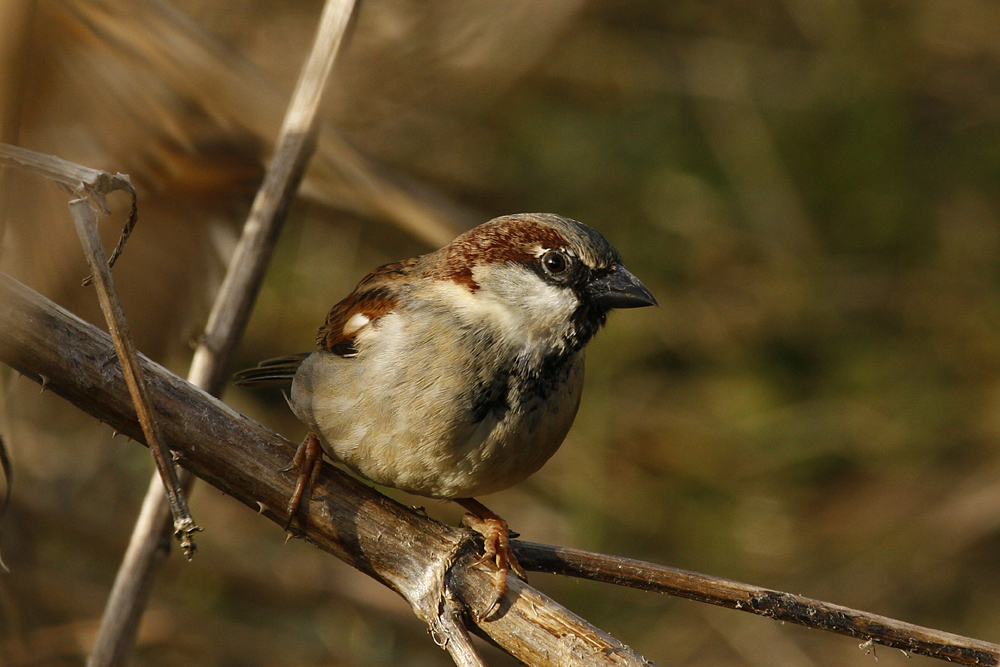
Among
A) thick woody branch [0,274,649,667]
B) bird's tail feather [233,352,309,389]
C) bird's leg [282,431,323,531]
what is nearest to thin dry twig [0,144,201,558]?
thick woody branch [0,274,649,667]

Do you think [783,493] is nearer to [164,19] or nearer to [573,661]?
[573,661]

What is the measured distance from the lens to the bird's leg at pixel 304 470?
1.86 m

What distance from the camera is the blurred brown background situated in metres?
3.93

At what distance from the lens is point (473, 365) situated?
219 centimetres

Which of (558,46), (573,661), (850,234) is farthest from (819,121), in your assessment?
(573,661)

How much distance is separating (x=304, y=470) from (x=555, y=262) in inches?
31.8

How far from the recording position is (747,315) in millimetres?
4855

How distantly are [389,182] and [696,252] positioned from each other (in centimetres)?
255

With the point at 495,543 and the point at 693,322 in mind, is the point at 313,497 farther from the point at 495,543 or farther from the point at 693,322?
the point at 693,322

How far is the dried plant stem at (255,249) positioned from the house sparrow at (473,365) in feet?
0.90

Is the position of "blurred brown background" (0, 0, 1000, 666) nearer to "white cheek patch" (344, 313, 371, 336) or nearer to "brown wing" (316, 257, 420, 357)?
"brown wing" (316, 257, 420, 357)

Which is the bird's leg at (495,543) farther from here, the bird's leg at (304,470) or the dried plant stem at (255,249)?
the dried plant stem at (255,249)

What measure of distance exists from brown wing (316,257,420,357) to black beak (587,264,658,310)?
0.51m

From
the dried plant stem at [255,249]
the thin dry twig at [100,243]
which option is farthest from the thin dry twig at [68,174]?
the dried plant stem at [255,249]
